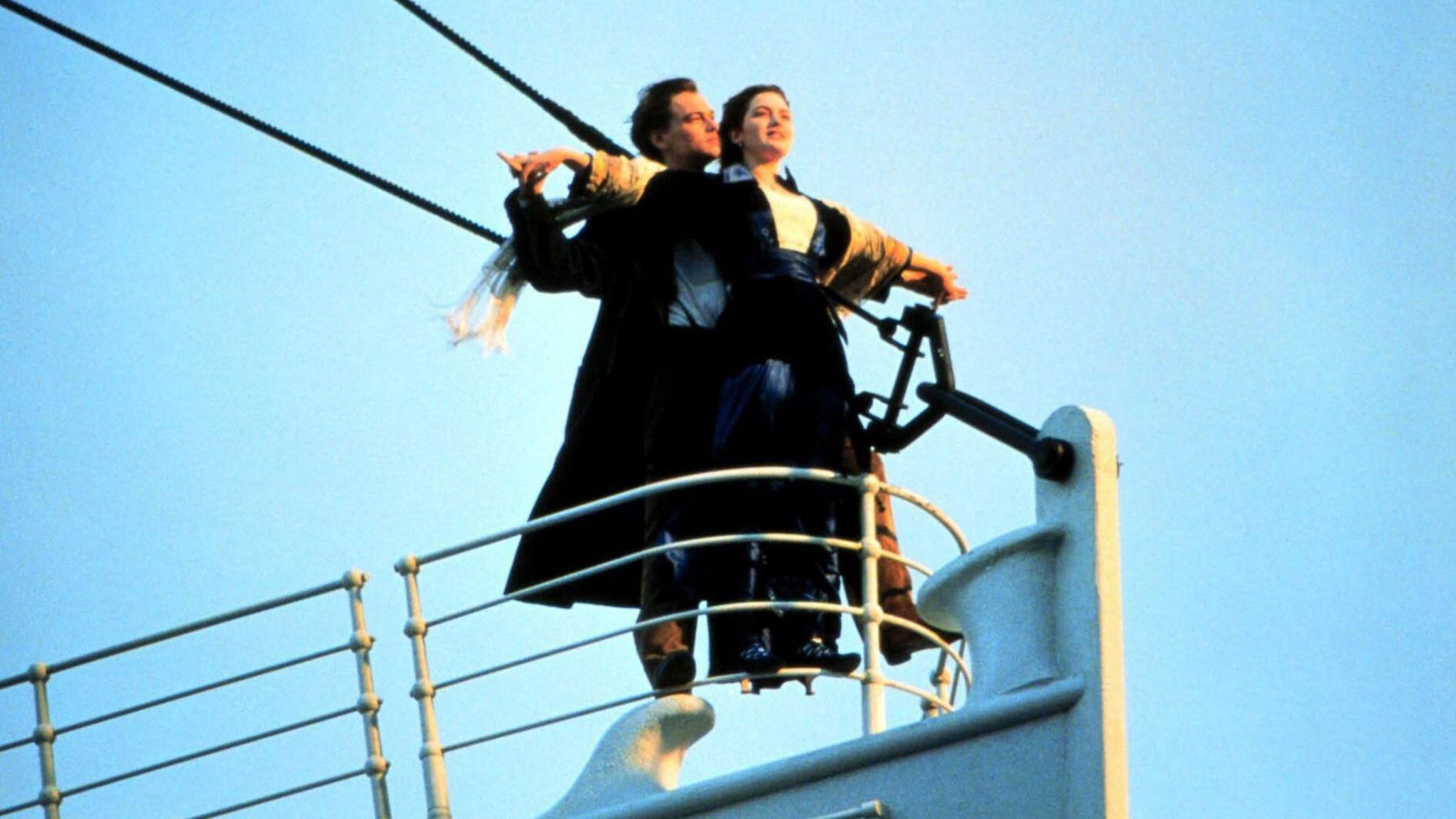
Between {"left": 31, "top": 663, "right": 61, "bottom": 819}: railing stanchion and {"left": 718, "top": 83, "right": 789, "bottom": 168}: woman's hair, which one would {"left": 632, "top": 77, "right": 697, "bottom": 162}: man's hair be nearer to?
{"left": 718, "top": 83, "right": 789, "bottom": 168}: woman's hair

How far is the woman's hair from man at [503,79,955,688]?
383 millimetres

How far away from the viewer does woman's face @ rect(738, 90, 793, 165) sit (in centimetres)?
1108

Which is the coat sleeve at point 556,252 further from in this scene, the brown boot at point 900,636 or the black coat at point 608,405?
the brown boot at point 900,636

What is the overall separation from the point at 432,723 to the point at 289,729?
49 cm

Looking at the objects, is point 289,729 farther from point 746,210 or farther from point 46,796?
point 746,210

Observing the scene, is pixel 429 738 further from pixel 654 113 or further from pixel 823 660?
pixel 654 113

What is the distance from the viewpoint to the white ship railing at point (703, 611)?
29.9ft

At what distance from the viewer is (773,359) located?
10430 millimetres

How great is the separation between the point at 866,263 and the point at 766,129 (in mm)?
628

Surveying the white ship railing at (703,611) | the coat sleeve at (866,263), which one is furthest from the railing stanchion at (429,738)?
the coat sleeve at (866,263)

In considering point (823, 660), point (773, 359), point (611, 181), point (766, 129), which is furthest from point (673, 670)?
point (766, 129)

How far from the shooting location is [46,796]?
1013cm

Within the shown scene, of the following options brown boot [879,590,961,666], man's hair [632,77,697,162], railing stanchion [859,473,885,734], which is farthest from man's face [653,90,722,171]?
railing stanchion [859,473,885,734]

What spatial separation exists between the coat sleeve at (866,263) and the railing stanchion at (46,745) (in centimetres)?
312
